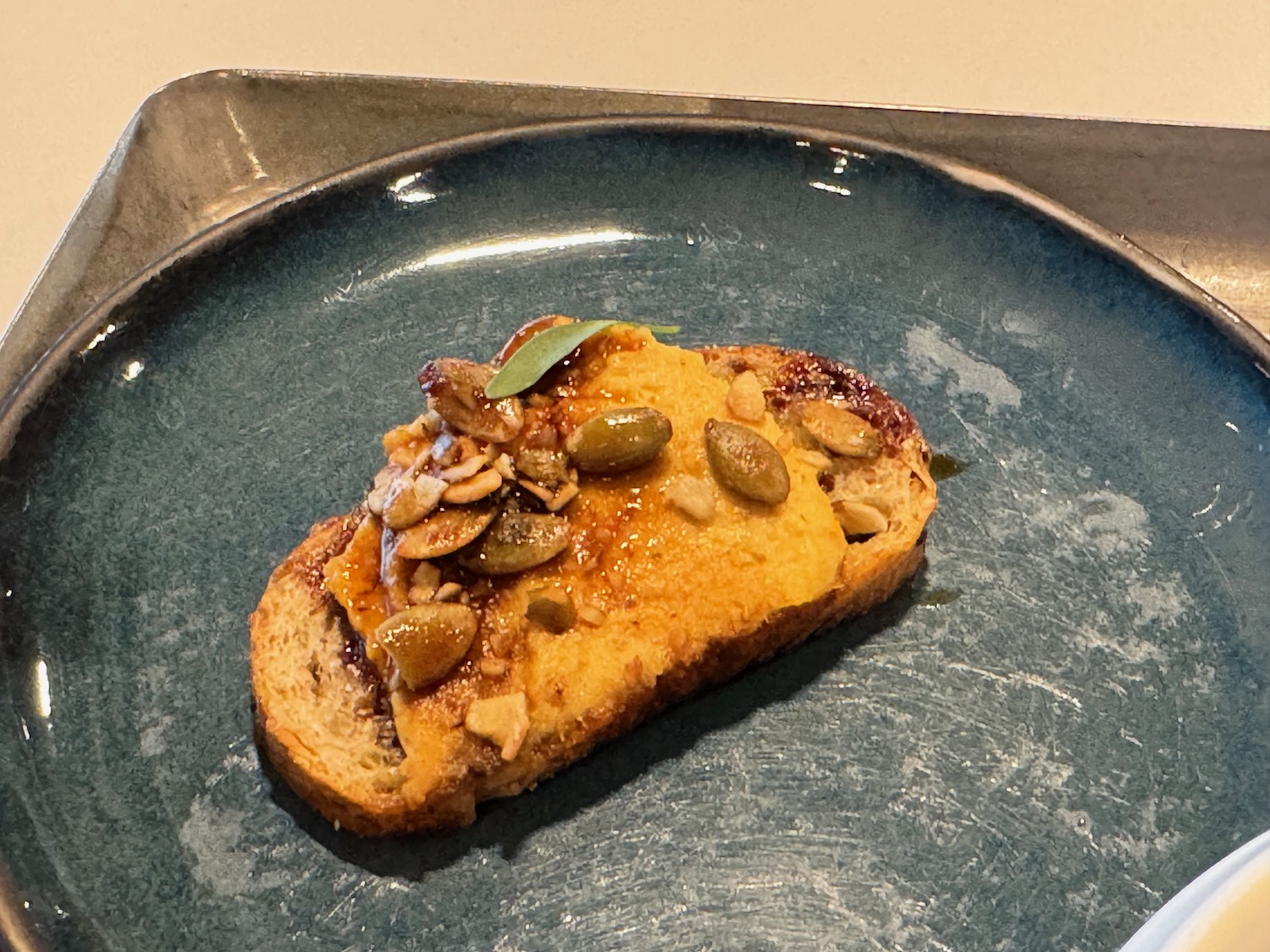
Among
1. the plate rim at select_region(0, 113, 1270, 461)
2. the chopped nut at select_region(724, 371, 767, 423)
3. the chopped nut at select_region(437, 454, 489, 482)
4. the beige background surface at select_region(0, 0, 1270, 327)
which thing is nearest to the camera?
the chopped nut at select_region(437, 454, 489, 482)

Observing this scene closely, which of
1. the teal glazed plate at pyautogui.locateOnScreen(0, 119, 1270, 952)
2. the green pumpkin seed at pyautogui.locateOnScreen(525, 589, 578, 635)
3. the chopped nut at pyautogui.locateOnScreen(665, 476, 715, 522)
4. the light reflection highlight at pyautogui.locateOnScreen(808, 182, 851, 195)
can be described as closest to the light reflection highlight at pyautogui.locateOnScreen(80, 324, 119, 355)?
the teal glazed plate at pyautogui.locateOnScreen(0, 119, 1270, 952)

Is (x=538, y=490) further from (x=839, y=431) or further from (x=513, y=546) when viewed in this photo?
(x=839, y=431)

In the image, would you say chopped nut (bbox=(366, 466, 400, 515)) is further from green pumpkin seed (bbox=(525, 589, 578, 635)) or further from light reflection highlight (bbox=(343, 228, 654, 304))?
light reflection highlight (bbox=(343, 228, 654, 304))

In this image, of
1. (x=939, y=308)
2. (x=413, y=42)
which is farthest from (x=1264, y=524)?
(x=413, y=42)

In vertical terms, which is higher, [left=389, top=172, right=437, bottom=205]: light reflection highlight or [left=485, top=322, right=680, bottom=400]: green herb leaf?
[left=389, top=172, right=437, bottom=205]: light reflection highlight

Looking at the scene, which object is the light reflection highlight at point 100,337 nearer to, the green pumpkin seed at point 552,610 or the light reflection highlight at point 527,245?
the light reflection highlight at point 527,245

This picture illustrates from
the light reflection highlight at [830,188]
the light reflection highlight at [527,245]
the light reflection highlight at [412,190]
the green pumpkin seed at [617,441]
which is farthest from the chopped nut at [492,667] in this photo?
the light reflection highlight at [830,188]

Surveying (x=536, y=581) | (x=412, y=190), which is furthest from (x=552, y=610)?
(x=412, y=190)
